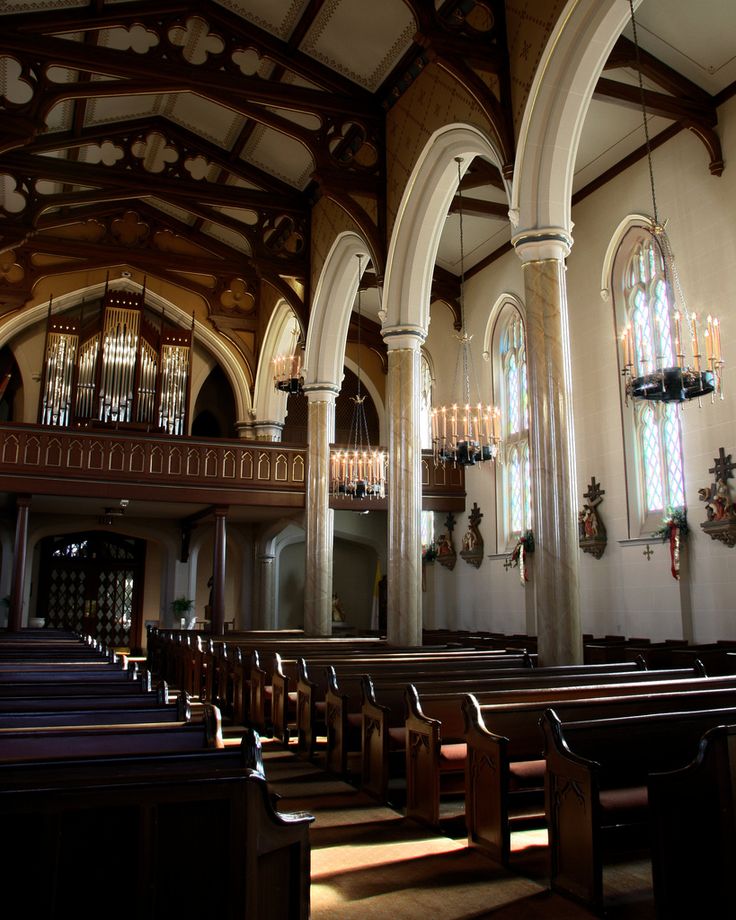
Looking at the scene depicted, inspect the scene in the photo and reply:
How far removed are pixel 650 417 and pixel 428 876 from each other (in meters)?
9.74

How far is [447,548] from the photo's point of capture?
18.2 meters

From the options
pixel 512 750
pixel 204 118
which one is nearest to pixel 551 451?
pixel 512 750

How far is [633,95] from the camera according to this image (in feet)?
36.1

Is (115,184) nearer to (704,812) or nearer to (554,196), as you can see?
(554,196)

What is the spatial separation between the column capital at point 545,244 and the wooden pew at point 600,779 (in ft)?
18.6

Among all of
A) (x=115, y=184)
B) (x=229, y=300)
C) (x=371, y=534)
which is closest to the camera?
(x=115, y=184)

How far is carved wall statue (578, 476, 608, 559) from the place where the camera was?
1309 cm

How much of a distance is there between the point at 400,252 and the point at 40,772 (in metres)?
10.9

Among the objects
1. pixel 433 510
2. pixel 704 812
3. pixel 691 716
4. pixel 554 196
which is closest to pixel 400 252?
pixel 554 196

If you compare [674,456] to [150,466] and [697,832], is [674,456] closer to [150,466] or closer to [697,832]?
[697,832]

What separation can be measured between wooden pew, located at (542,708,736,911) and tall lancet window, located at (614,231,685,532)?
7.64 metres

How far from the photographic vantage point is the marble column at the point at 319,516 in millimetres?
14945

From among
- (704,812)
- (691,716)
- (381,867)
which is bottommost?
(381,867)

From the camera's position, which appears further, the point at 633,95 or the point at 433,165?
the point at 433,165
